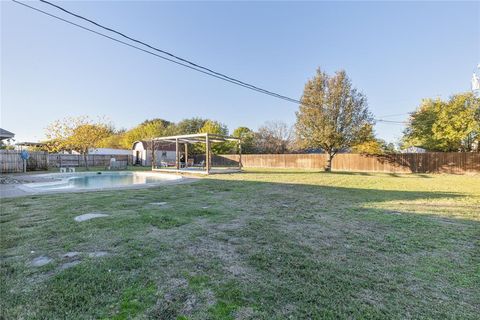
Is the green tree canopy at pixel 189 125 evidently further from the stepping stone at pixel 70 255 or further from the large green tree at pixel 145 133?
the stepping stone at pixel 70 255

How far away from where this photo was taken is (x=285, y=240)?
317cm

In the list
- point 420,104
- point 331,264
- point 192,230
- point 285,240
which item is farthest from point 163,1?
point 420,104

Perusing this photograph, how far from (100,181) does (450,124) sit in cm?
2263

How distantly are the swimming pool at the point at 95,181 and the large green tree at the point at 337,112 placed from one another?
10.7 meters

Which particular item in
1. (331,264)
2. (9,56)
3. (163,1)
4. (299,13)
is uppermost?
(299,13)

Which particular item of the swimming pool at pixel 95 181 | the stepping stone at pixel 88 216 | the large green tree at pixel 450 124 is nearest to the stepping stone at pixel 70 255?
the stepping stone at pixel 88 216

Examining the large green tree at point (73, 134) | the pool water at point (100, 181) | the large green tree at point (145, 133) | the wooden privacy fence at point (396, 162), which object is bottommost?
the pool water at point (100, 181)

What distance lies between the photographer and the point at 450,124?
50.2 feet

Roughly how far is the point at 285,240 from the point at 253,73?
14818 mm

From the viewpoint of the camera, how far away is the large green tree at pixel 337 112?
16.2m

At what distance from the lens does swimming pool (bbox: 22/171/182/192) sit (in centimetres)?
874

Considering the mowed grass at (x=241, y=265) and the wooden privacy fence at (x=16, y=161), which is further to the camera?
the wooden privacy fence at (x=16, y=161)

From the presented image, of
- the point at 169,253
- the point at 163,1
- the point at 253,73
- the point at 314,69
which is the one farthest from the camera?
the point at 314,69

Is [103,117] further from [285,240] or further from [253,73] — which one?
[285,240]
